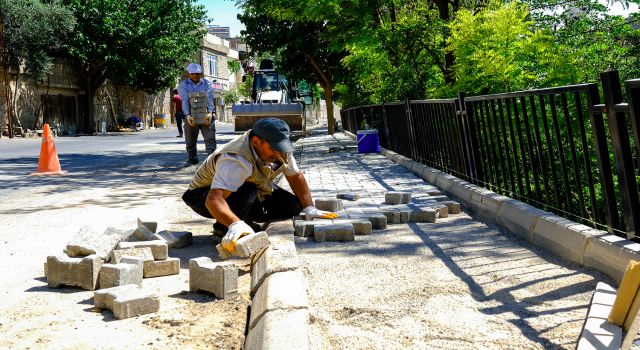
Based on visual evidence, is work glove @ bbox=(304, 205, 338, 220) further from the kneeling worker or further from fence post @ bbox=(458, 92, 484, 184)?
fence post @ bbox=(458, 92, 484, 184)

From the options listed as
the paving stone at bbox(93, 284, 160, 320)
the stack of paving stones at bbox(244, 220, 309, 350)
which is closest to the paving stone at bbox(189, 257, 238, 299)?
the stack of paving stones at bbox(244, 220, 309, 350)

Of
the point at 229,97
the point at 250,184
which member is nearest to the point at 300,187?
the point at 250,184

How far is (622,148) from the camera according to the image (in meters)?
4.56

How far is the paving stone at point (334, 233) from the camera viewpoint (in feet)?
19.0

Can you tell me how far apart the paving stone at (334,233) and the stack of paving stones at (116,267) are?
1333 millimetres

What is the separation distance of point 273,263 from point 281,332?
1.28 metres

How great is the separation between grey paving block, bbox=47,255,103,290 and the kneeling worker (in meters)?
0.89

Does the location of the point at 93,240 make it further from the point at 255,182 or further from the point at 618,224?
the point at 618,224

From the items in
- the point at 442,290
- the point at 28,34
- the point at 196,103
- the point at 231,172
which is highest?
the point at 28,34

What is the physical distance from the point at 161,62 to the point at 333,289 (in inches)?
1519

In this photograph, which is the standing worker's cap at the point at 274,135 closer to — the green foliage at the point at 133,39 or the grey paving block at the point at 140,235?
the grey paving block at the point at 140,235

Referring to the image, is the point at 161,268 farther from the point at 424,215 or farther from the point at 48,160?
the point at 48,160

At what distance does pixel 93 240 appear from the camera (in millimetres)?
4957

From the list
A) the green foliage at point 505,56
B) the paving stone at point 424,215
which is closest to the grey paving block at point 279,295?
the paving stone at point 424,215
